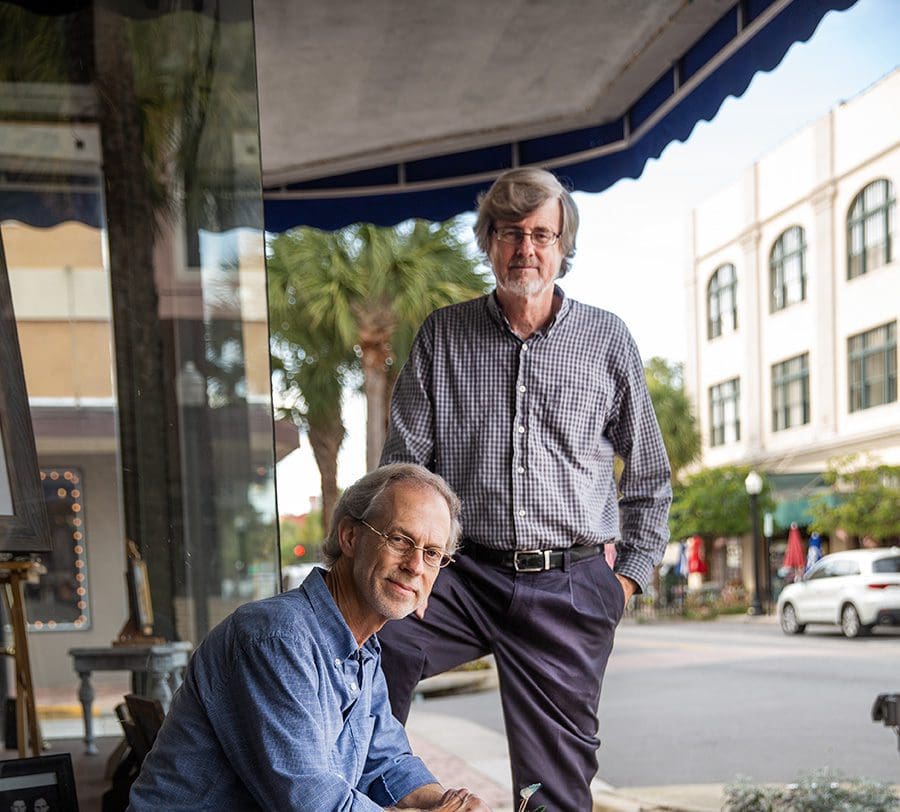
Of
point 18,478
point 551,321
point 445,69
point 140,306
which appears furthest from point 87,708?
point 445,69

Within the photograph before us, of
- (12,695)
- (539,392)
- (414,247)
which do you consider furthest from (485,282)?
(539,392)

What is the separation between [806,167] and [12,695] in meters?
21.7

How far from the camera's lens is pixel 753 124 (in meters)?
29.4

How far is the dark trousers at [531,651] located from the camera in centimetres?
246

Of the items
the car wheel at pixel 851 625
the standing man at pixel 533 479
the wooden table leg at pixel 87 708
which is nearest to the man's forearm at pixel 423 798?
the standing man at pixel 533 479

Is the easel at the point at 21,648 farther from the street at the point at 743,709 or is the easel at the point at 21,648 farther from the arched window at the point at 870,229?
the arched window at the point at 870,229

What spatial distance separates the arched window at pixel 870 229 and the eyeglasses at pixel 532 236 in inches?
750

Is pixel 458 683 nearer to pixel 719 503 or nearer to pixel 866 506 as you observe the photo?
pixel 866 506

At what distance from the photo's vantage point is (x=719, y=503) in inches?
970

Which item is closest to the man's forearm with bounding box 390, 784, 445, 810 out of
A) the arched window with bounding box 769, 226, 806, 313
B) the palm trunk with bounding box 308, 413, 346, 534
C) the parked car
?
the parked car

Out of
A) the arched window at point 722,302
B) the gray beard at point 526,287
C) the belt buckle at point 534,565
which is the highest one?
the arched window at point 722,302

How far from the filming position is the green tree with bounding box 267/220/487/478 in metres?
17.5

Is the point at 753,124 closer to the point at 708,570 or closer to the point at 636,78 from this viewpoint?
the point at 708,570

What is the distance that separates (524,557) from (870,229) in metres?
20.4
